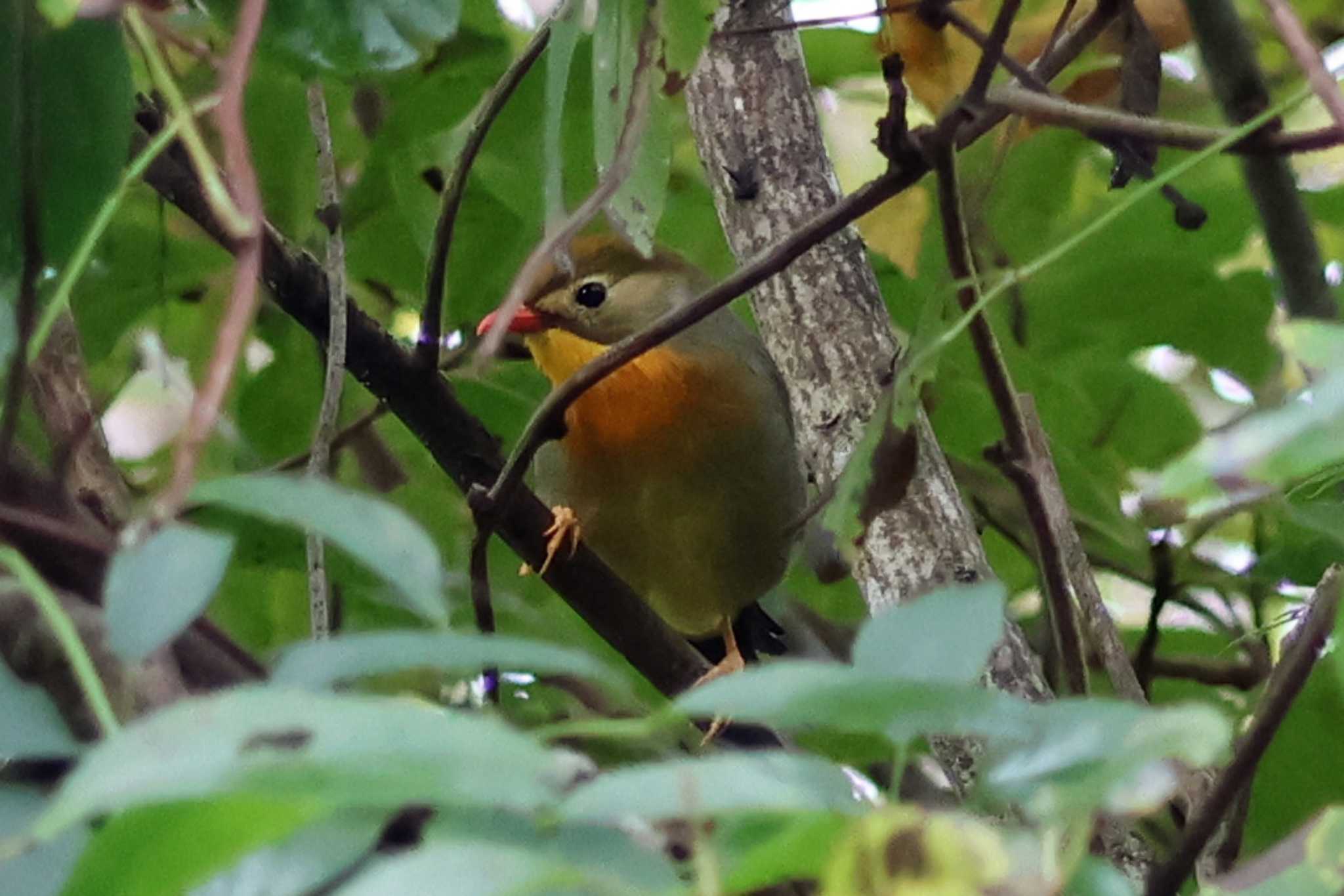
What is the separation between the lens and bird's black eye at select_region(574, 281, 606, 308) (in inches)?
125

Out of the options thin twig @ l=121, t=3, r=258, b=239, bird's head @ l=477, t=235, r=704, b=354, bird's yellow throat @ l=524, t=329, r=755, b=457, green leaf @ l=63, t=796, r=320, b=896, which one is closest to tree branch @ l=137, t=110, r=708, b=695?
thin twig @ l=121, t=3, r=258, b=239

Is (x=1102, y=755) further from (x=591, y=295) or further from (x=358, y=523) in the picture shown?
(x=591, y=295)

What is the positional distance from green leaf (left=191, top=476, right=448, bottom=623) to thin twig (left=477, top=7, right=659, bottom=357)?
0.27 metres

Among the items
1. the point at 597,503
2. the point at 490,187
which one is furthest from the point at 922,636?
the point at 597,503

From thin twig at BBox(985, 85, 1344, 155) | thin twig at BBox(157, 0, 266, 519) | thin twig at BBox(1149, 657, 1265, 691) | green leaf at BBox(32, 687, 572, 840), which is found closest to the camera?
green leaf at BBox(32, 687, 572, 840)

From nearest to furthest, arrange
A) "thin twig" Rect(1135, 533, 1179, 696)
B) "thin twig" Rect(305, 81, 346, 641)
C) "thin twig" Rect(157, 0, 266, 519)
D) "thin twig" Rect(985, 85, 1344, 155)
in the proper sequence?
"thin twig" Rect(157, 0, 266, 519), "thin twig" Rect(985, 85, 1344, 155), "thin twig" Rect(305, 81, 346, 641), "thin twig" Rect(1135, 533, 1179, 696)

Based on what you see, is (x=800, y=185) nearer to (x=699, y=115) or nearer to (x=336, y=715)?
(x=699, y=115)

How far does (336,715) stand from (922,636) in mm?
265

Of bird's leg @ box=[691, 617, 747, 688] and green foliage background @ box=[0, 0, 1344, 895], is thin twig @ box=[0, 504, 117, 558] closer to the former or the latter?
green foliage background @ box=[0, 0, 1344, 895]

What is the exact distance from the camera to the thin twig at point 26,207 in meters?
0.96

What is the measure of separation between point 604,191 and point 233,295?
1.02 feet

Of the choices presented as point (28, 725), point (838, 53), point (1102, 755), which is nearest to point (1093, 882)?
point (1102, 755)

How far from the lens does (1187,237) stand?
2285 mm

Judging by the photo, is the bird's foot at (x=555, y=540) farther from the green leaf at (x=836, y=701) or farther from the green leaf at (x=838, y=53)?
the green leaf at (x=836, y=701)
